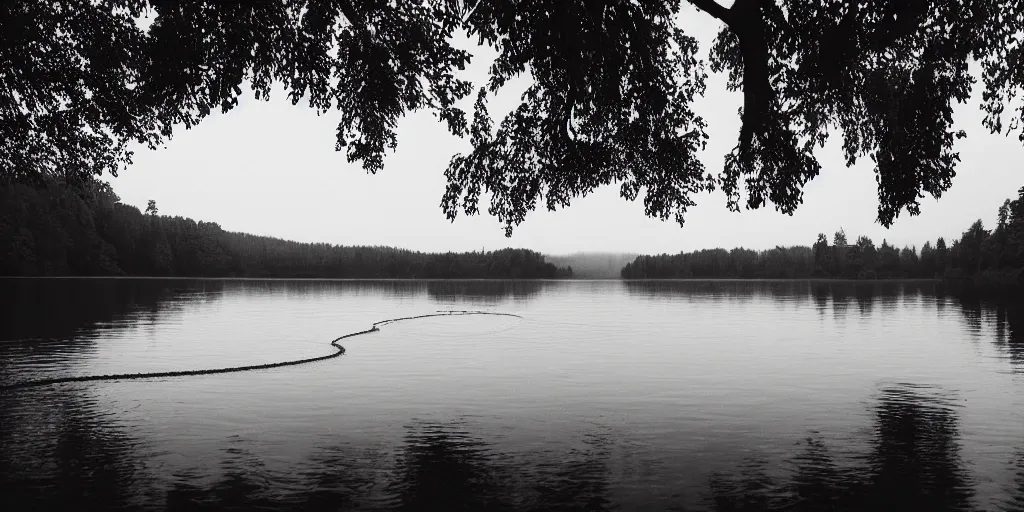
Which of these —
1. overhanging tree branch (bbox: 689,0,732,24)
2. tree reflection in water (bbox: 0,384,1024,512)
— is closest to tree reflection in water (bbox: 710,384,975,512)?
tree reflection in water (bbox: 0,384,1024,512)

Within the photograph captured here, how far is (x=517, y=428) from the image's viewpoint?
18172mm

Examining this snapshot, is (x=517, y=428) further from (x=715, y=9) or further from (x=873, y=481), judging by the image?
(x=715, y=9)

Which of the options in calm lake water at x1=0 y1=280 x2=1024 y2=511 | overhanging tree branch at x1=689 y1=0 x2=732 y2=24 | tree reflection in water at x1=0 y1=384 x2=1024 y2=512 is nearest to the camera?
tree reflection in water at x1=0 y1=384 x2=1024 y2=512

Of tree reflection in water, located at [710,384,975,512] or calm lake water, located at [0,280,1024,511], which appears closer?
tree reflection in water, located at [710,384,975,512]

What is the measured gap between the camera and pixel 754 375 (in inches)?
1117

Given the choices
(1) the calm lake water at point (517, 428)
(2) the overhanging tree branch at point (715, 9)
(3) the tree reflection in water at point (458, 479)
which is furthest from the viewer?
(2) the overhanging tree branch at point (715, 9)

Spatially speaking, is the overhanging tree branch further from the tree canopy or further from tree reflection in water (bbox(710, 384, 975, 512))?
tree reflection in water (bbox(710, 384, 975, 512))

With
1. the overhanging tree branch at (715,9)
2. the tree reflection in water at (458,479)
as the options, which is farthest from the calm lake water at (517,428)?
the overhanging tree branch at (715,9)

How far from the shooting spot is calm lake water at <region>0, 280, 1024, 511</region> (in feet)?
41.7

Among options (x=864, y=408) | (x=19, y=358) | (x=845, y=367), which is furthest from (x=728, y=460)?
(x=19, y=358)

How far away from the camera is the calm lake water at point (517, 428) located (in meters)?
12.7

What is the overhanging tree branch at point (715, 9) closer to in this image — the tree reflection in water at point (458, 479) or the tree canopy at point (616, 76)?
the tree canopy at point (616, 76)

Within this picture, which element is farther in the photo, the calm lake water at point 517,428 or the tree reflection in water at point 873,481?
the calm lake water at point 517,428

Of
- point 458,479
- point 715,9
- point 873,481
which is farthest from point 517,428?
point 715,9
